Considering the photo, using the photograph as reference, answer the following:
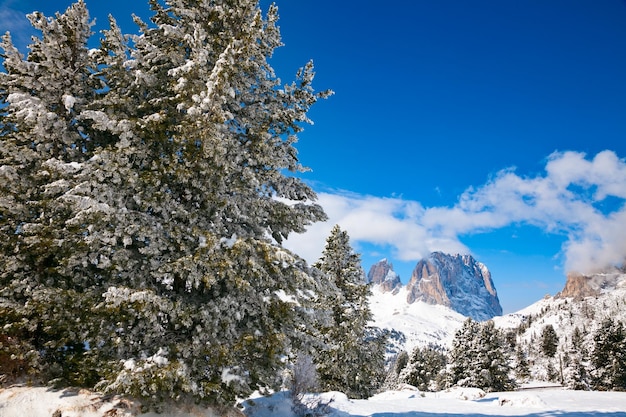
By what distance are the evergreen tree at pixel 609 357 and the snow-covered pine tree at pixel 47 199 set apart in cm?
5820

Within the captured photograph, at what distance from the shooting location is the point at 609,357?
152ft

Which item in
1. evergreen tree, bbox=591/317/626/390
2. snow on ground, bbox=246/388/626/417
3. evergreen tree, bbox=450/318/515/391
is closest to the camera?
snow on ground, bbox=246/388/626/417

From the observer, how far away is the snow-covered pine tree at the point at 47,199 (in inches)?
284

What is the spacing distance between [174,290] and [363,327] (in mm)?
18228

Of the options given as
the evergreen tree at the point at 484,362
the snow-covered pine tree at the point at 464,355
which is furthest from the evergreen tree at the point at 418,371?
the evergreen tree at the point at 484,362

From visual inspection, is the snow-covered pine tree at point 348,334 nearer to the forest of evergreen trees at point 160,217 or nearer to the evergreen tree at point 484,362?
the forest of evergreen trees at point 160,217

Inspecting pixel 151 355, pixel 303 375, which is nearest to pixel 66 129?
pixel 151 355

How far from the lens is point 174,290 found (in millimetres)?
8047

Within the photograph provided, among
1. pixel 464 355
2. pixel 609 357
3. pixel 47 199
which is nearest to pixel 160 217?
pixel 47 199

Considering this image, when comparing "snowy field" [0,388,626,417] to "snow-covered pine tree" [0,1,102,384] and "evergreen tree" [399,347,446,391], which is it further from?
"evergreen tree" [399,347,446,391]

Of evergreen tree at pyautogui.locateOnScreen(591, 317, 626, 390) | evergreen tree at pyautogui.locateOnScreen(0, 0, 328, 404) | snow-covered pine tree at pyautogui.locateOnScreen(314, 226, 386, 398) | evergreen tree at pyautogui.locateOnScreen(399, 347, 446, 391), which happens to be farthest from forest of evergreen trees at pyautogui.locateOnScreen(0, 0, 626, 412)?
evergreen tree at pyautogui.locateOnScreen(591, 317, 626, 390)

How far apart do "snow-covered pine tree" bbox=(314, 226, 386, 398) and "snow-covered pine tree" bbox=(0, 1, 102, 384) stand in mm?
15014

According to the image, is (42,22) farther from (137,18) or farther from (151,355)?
(151,355)

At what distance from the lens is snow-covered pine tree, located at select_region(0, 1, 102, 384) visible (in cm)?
722
